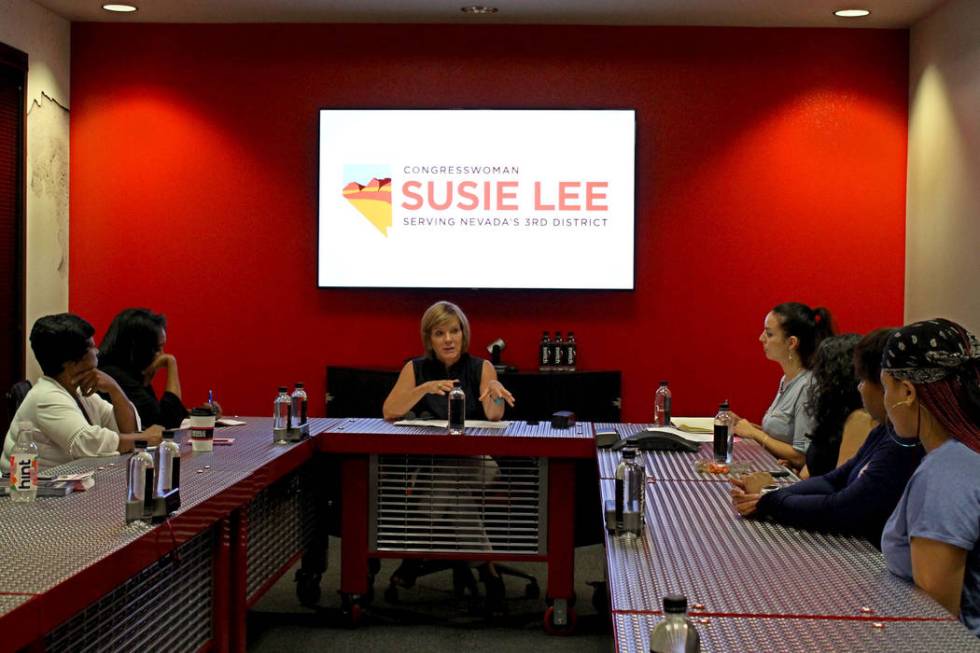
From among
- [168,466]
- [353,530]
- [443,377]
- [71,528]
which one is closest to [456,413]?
[443,377]

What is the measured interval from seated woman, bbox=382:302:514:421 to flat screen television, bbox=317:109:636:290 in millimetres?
1628

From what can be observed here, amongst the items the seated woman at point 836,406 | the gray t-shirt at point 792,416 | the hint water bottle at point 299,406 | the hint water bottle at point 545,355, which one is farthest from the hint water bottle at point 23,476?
the hint water bottle at point 545,355

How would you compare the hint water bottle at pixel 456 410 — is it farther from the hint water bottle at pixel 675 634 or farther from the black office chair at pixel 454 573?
the hint water bottle at pixel 675 634

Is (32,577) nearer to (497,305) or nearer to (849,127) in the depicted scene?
(497,305)

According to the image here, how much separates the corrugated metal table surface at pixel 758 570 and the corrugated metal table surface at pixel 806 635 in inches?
2.3

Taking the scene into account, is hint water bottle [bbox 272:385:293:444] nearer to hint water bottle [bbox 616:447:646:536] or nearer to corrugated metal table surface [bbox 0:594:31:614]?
hint water bottle [bbox 616:447:646:536]

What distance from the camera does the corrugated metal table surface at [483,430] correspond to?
4.73 metres

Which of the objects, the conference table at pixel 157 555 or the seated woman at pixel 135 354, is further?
the seated woman at pixel 135 354

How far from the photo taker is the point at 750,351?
6.98 m

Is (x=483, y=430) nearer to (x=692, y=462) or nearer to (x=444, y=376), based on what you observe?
(x=444, y=376)

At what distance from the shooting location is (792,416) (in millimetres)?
4668

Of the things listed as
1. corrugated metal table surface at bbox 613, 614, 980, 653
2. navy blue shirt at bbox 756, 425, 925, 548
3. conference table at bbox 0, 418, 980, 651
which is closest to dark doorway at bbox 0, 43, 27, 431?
conference table at bbox 0, 418, 980, 651

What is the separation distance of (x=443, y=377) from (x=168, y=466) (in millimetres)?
2237

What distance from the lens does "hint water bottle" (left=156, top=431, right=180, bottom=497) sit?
317cm
